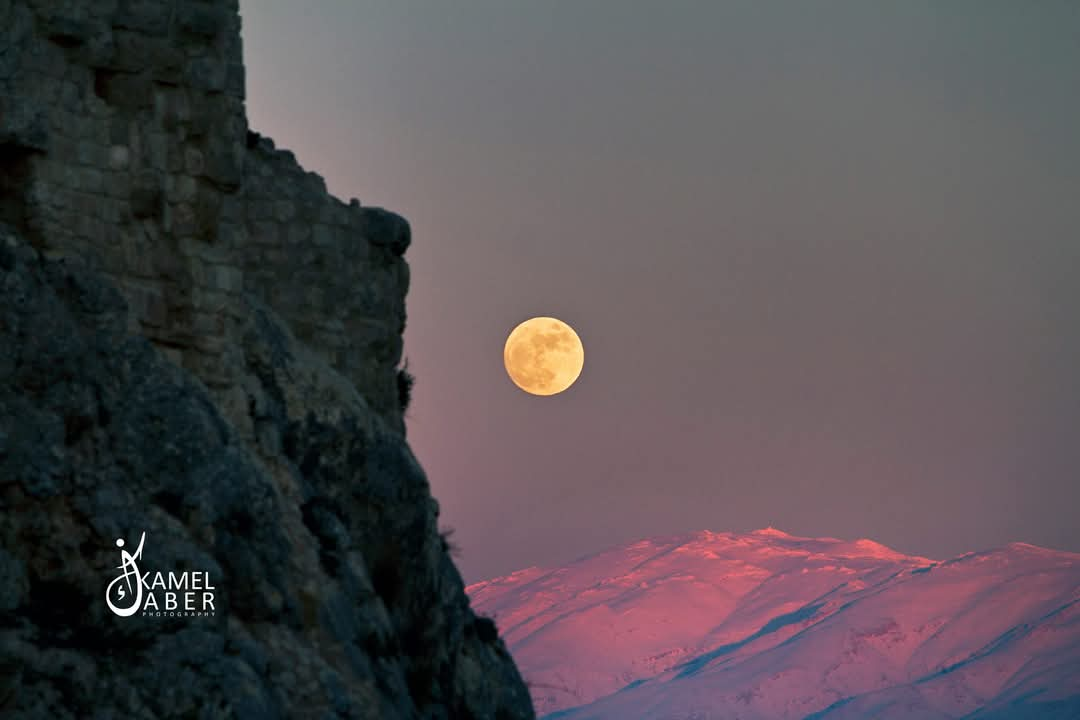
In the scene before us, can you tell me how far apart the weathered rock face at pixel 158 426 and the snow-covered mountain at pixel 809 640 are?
421 feet

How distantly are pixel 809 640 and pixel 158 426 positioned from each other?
148 metres

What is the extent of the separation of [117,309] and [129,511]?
1697 mm

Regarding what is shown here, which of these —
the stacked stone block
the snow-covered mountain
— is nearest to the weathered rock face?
the stacked stone block

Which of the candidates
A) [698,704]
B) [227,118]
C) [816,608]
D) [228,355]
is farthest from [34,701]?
[816,608]

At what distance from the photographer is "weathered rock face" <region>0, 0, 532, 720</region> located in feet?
44.7

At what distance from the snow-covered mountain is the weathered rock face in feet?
421

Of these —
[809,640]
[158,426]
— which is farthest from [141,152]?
[809,640]

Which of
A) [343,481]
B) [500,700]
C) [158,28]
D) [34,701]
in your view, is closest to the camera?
[34,701]

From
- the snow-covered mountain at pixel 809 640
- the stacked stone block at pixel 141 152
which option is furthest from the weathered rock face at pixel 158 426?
the snow-covered mountain at pixel 809 640

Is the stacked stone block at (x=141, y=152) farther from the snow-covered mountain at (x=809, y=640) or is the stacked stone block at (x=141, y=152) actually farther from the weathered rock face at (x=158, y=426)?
the snow-covered mountain at (x=809, y=640)

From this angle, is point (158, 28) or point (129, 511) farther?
point (158, 28)

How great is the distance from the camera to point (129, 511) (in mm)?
14297

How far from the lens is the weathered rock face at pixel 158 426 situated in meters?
13.6

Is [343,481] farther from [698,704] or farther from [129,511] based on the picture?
[698,704]
